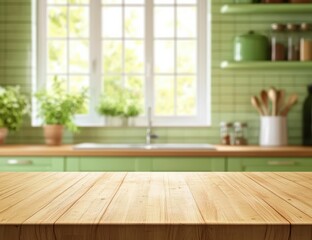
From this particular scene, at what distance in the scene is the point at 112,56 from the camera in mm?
4098

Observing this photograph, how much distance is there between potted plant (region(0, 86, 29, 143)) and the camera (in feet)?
11.9

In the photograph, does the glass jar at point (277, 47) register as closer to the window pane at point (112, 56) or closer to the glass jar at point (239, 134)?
the glass jar at point (239, 134)

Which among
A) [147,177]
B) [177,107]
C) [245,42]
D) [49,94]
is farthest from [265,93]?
[147,177]

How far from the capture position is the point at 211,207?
1.10 meters

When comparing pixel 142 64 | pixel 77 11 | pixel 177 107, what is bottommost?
pixel 177 107

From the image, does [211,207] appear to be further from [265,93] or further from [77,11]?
[77,11]

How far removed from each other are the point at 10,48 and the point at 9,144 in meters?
0.75

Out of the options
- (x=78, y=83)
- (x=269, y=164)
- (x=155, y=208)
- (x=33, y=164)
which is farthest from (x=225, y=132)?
(x=155, y=208)

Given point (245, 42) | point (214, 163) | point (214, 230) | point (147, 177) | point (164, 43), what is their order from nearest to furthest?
point (214, 230)
point (147, 177)
point (214, 163)
point (245, 42)
point (164, 43)

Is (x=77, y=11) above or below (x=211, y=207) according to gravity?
above

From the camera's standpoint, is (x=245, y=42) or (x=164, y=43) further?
(x=164, y=43)

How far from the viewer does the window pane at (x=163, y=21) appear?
4.08 metres

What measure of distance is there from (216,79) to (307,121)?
29.5 inches

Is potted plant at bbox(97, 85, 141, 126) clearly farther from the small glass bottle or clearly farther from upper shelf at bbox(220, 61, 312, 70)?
the small glass bottle
